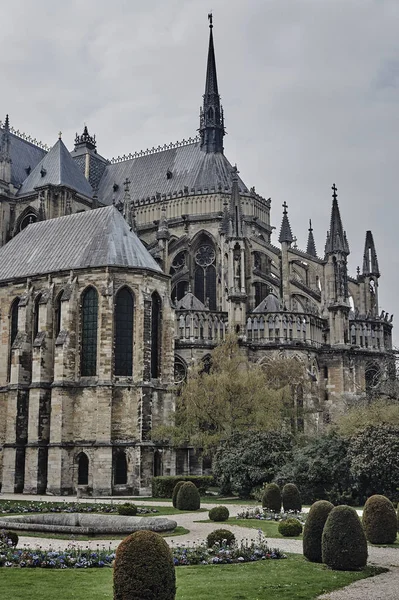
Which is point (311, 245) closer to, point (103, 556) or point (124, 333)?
point (124, 333)

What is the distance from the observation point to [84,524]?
69.1 feet

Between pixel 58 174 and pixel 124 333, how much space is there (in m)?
Answer: 23.0

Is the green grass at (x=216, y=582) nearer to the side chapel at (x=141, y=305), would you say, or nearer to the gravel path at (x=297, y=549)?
the gravel path at (x=297, y=549)

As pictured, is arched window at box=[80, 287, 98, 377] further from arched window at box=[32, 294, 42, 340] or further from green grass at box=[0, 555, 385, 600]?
green grass at box=[0, 555, 385, 600]

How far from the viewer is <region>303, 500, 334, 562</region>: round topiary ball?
53.5 feet

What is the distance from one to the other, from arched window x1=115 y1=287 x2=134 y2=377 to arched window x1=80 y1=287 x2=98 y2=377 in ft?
3.84

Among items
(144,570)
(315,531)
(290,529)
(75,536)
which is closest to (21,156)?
(75,536)

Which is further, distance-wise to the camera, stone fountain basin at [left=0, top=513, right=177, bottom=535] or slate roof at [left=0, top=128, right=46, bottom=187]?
slate roof at [left=0, top=128, right=46, bottom=187]

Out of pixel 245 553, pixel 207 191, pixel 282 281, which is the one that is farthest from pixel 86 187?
pixel 245 553

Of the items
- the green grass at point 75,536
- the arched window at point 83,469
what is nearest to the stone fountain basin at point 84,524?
the green grass at point 75,536

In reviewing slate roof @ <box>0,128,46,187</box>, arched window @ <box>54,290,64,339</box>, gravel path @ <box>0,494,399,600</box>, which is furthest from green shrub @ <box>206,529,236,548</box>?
slate roof @ <box>0,128,46,187</box>

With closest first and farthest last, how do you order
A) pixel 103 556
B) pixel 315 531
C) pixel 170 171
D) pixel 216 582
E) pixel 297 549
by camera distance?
pixel 216 582
pixel 103 556
pixel 315 531
pixel 297 549
pixel 170 171

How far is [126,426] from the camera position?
130 feet

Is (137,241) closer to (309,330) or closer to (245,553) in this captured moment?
(309,330)
